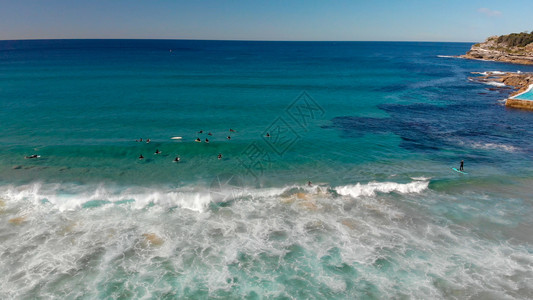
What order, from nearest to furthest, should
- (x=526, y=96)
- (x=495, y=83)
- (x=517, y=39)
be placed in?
(x=526, y=96) < (x=495, y=83) < (x=517, y=39)

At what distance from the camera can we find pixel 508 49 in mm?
174375

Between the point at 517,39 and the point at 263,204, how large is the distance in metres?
213

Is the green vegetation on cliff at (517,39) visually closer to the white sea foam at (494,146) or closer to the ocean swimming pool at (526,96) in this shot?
the ocean swimming pool at (526,96)

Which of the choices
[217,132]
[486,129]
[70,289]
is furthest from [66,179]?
[486,129]

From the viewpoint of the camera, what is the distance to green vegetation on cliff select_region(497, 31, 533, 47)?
169512 millimetres

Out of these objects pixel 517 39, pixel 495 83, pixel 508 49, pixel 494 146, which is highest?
pixel 517 39

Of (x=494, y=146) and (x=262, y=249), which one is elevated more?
(x=494, y=146)

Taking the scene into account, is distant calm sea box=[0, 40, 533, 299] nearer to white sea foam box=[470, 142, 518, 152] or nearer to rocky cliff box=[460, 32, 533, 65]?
white sea foam box=[470, 142, 518, 152]

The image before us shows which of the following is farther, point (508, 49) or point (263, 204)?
point (508, 49)

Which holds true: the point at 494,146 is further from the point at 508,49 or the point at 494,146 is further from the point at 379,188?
the point at 508,49

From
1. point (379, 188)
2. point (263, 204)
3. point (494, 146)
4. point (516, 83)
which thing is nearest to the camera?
point (263, 204)

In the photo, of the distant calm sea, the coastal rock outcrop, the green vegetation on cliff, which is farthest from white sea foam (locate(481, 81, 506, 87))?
the green vegetation on cliff

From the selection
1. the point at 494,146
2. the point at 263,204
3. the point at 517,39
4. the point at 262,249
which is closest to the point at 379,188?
the point at 263,204

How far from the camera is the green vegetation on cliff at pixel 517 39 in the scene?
16951 cm
